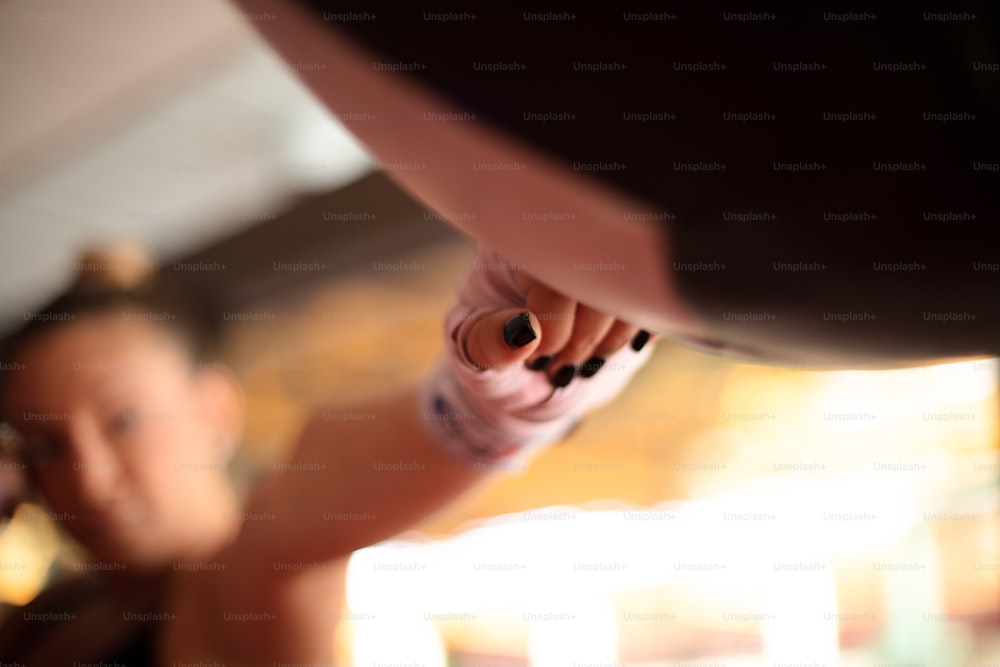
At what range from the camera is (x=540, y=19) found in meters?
0.19

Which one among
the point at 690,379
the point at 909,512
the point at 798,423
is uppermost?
the point at 690,379

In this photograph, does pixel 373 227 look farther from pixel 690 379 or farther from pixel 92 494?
pixel 690 379

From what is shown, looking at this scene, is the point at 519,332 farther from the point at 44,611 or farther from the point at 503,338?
the point at 44,611

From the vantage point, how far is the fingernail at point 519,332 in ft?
0.81

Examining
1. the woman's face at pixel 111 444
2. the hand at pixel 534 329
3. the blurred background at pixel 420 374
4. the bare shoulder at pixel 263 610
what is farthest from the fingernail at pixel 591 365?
the blurred background at pixel 420 374

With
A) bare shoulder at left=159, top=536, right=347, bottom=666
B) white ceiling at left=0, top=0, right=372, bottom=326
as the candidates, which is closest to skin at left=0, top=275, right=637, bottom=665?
bare shoulder at left=159, top=536, right=347, bottom=666

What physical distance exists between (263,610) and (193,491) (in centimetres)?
22

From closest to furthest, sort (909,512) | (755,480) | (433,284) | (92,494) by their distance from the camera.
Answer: (92,494)
(433,284)
(909,512)
(755,480)

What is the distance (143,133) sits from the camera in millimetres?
1409

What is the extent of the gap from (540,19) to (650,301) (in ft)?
0.25

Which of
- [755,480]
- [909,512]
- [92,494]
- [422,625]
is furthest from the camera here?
[422,625]

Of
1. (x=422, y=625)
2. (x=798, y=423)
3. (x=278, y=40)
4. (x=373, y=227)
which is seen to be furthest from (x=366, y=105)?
(x=422, y=625)

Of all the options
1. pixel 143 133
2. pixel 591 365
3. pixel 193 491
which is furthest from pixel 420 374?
pixel 143 133

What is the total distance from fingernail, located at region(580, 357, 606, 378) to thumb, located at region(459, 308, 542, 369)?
3cm
